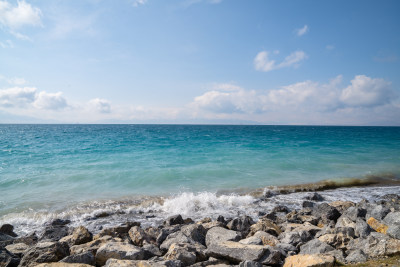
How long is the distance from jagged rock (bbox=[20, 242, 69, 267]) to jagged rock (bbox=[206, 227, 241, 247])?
420 centimetres

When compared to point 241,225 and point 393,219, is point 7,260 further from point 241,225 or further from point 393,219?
point 393,219

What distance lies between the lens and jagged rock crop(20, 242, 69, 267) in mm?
5750

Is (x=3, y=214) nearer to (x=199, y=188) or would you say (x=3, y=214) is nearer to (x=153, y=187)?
(x=153, y=187)

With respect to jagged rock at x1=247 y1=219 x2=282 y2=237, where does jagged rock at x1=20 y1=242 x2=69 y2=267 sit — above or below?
above

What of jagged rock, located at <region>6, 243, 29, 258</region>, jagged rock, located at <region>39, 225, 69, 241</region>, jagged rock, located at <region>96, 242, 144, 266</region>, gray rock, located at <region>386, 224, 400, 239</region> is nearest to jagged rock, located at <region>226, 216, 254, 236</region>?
jagged rock, located at <region>96, 242, 144, 266</region>

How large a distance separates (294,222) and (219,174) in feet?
31.2

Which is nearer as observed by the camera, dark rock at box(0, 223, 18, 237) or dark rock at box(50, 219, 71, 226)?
dark rock at box(0, 223, 18, 237)

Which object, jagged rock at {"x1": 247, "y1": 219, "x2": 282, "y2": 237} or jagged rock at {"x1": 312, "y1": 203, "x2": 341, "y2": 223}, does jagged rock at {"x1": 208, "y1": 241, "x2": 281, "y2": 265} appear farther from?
jagged rock at {"x1": 312, "y1": 203, "x2": 341, "y2": 223}

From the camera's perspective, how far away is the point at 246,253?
5.42m

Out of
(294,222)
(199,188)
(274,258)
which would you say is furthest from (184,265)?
(199,188)

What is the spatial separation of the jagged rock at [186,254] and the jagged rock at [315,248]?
2.80 meters

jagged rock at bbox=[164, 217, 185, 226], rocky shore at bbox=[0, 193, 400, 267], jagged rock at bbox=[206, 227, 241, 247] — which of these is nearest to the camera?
rocky shore at bbox=[0, 193, 400, 267]

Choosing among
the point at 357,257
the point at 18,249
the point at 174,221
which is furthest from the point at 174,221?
the point at 357,257

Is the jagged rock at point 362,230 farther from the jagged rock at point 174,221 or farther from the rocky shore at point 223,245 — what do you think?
the jagged rock at point 174,221
